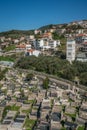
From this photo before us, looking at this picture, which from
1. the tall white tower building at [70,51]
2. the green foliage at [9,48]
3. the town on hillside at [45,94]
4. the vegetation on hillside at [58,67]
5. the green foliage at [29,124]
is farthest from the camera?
the green foliage at [9,48]

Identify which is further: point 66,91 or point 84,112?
point 66,91

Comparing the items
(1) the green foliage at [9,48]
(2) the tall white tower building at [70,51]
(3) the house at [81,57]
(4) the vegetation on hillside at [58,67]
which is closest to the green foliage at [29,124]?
(4) the vegetation on hillside at [58,67]

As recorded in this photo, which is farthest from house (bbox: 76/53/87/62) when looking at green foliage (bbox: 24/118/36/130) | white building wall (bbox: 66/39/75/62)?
green foliage (bbox: 24/118/36/130)

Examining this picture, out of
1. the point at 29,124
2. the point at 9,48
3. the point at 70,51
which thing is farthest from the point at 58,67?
the point at 9,48

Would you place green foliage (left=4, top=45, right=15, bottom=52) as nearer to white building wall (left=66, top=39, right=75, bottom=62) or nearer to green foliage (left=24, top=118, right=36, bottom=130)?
white building wall (left=66, top=39, right=75, bottom=62)

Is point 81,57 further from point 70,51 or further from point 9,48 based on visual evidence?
point 9,48

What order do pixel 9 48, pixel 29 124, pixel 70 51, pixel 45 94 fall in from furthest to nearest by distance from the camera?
pixel 9 48, pixel 70 51, pixel 45 94, pixel 29 124

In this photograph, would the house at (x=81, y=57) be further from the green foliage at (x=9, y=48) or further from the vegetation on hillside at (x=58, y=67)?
the green foliage at (x=9, y=48)

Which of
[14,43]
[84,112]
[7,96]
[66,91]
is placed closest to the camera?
[84,112]

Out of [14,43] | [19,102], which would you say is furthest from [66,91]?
[14,43]

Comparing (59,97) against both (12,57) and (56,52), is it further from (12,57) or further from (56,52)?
(12,57)

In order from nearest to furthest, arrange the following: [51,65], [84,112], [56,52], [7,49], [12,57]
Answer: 1. [84,112]
2. [51,65]
3. [56,52]
4. [12,57]
5. [7,49]
